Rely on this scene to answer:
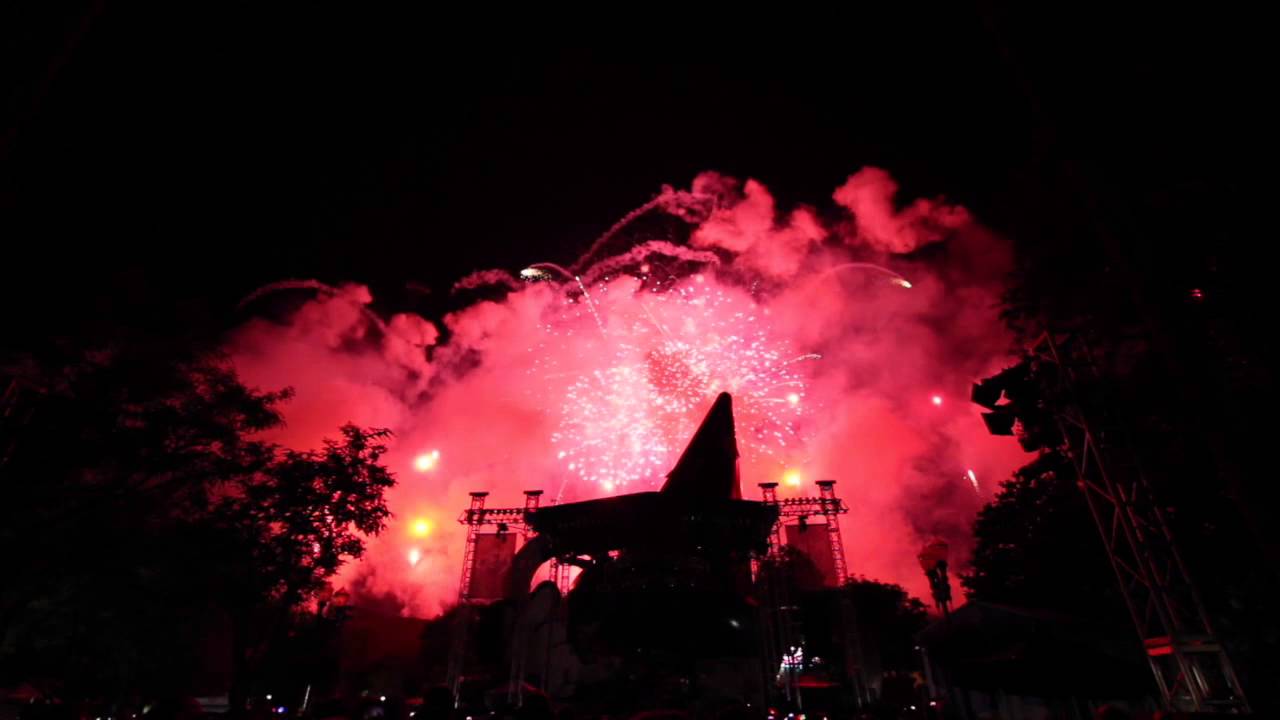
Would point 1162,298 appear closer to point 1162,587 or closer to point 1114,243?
point 1114,243

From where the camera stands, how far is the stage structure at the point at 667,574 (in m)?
23.4

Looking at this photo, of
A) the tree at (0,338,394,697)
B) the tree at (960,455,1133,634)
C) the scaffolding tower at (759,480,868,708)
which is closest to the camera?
the tree at (0,338,394,697)

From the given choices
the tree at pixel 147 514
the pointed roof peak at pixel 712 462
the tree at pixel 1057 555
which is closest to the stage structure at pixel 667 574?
the pointed roof peak at pixel 712 462

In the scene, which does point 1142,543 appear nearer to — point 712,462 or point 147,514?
point 147,514

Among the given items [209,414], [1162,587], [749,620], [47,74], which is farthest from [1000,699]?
[47,74]

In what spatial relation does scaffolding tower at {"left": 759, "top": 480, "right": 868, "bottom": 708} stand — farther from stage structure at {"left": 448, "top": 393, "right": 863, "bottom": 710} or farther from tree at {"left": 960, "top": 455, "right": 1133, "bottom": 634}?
tree at {"left": 960, "top": 455, "right": 1133, "bottom": 634}

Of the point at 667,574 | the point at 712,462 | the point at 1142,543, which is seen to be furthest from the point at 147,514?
the point at 712,462

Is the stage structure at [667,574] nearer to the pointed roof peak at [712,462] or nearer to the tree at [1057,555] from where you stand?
the pointed roof peak at [712,462]

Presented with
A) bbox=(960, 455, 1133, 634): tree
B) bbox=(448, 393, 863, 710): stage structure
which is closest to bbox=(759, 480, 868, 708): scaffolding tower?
bbox=(448, 393, 863, 710): stage structure

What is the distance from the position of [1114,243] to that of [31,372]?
1343cm

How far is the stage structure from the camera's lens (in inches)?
923

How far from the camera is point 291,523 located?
11766 mm

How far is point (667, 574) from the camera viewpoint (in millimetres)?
24625

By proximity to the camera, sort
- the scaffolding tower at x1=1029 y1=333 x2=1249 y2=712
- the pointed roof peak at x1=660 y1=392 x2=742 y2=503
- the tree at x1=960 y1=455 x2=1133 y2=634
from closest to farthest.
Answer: the scaffolding tower at x1=1029 y1=333 x2=1249 y2=712, the tree at x1=960 y1=455 x2=1133 y2=634, the pointed roof peak at x1=660 y1=392 x2=742 y2=503
